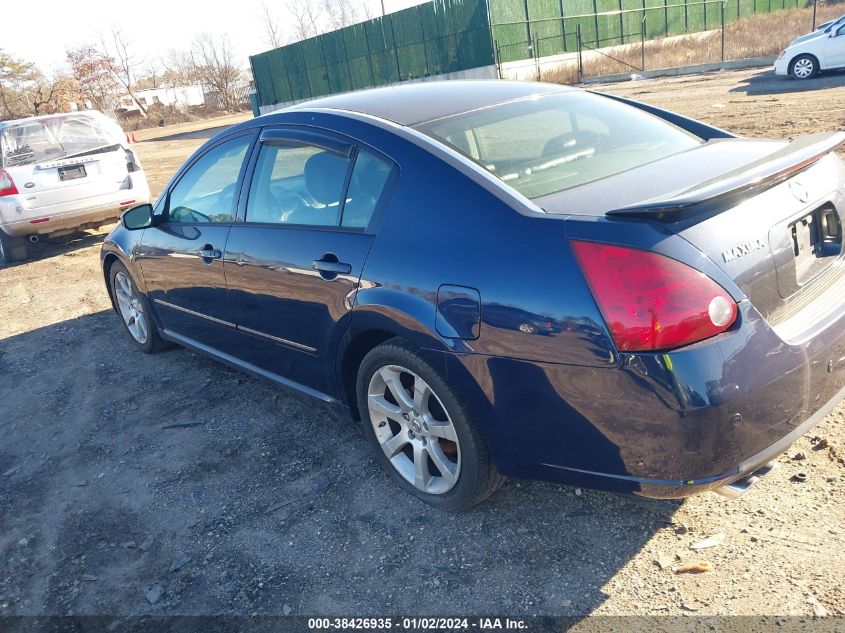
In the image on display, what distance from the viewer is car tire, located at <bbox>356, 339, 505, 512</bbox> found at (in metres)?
2.89

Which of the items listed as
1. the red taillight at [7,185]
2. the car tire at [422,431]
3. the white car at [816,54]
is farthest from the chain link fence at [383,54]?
the car tire at [422,431]

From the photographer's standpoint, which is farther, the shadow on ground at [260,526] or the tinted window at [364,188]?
the tinted window at [364,188]

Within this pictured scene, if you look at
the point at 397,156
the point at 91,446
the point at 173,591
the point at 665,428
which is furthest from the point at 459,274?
the point at 91,446

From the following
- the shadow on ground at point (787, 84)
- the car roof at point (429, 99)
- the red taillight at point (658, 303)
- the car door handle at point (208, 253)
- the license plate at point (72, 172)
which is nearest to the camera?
the red taillight at point (658, 303)

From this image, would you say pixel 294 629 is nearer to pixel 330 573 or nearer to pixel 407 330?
pixel 330 573

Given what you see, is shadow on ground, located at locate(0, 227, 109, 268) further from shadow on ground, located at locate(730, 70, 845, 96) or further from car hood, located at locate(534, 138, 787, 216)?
shadow on ground, located at locate(730, 70, 845, 96)

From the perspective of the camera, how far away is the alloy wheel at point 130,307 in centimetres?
560

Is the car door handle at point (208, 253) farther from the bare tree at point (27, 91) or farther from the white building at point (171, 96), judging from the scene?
the white building at point (171, 96)

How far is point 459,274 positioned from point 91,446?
2.86m

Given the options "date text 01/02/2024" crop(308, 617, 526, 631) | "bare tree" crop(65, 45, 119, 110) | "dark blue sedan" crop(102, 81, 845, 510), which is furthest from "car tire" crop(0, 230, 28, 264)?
"bare tree" crop(65, 45, 119, 110)

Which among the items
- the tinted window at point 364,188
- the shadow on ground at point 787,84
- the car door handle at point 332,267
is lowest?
the shadow on ground at point 787,84

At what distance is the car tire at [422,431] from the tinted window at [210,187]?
58.7 inches

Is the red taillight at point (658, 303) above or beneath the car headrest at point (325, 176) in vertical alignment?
beneath

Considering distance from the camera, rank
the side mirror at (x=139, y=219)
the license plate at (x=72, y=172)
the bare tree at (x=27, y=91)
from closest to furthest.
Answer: the side mirror at (x=139, y=219)
the license plate at (x=72, y=172)
the bare tree at (x=27, y=91)
